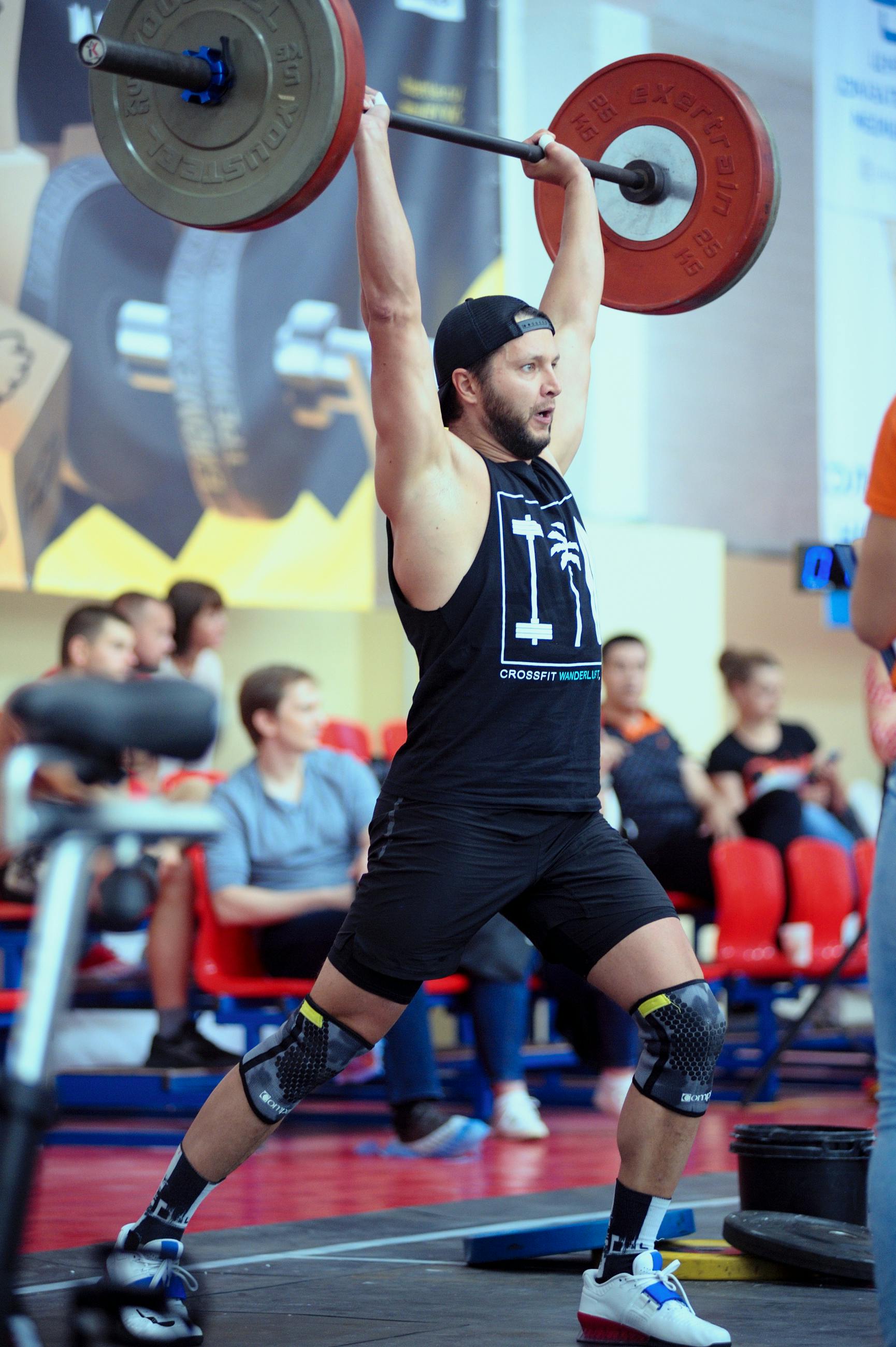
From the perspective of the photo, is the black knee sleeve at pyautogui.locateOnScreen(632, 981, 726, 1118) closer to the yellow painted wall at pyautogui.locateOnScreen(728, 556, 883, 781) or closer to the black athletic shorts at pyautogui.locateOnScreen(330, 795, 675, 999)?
the black athletic shorts at pyautogui.locateOnScreen(330, 795, 675, 999)

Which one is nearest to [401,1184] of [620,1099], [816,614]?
[620,1099]

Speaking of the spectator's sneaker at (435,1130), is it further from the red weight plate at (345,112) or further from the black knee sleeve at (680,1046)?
the red weight plate at (345,112)

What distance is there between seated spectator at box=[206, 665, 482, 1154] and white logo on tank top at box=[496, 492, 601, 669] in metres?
2.03

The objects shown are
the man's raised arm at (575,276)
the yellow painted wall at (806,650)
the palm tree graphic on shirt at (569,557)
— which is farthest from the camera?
the yellow painted wall at (806,650)

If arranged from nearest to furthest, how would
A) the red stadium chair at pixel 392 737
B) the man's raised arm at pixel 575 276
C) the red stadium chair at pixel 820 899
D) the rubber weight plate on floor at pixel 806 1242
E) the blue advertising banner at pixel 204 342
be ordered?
the rubber weight plate on floor at pixel 806 1242 → the man's raised arm at pixel 575 276 → the red stadium chair at pixel 820 899 → the blue advertising banner at pixel 204 342 → the red stadium chair at pixel 392 737

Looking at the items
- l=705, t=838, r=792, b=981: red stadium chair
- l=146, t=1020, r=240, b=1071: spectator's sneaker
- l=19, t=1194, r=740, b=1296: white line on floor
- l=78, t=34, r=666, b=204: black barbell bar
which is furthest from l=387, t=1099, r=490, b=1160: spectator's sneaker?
l=78, t=34, r=666, b=204: black barbell bar

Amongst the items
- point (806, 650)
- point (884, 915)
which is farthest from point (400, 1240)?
point (806, 650)

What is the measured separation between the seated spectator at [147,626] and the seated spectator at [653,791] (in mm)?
1458

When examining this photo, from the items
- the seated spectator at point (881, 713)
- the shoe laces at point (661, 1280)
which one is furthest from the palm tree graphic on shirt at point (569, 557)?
the shoe laces at point (661, 1280)

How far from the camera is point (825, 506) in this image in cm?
641

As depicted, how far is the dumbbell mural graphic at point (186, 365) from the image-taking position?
5.97 metres

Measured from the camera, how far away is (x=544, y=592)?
2.62 metres

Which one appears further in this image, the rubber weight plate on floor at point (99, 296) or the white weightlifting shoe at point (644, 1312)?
the rubber weight plate on floor at point (99, 296)

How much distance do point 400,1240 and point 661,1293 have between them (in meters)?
0.99
